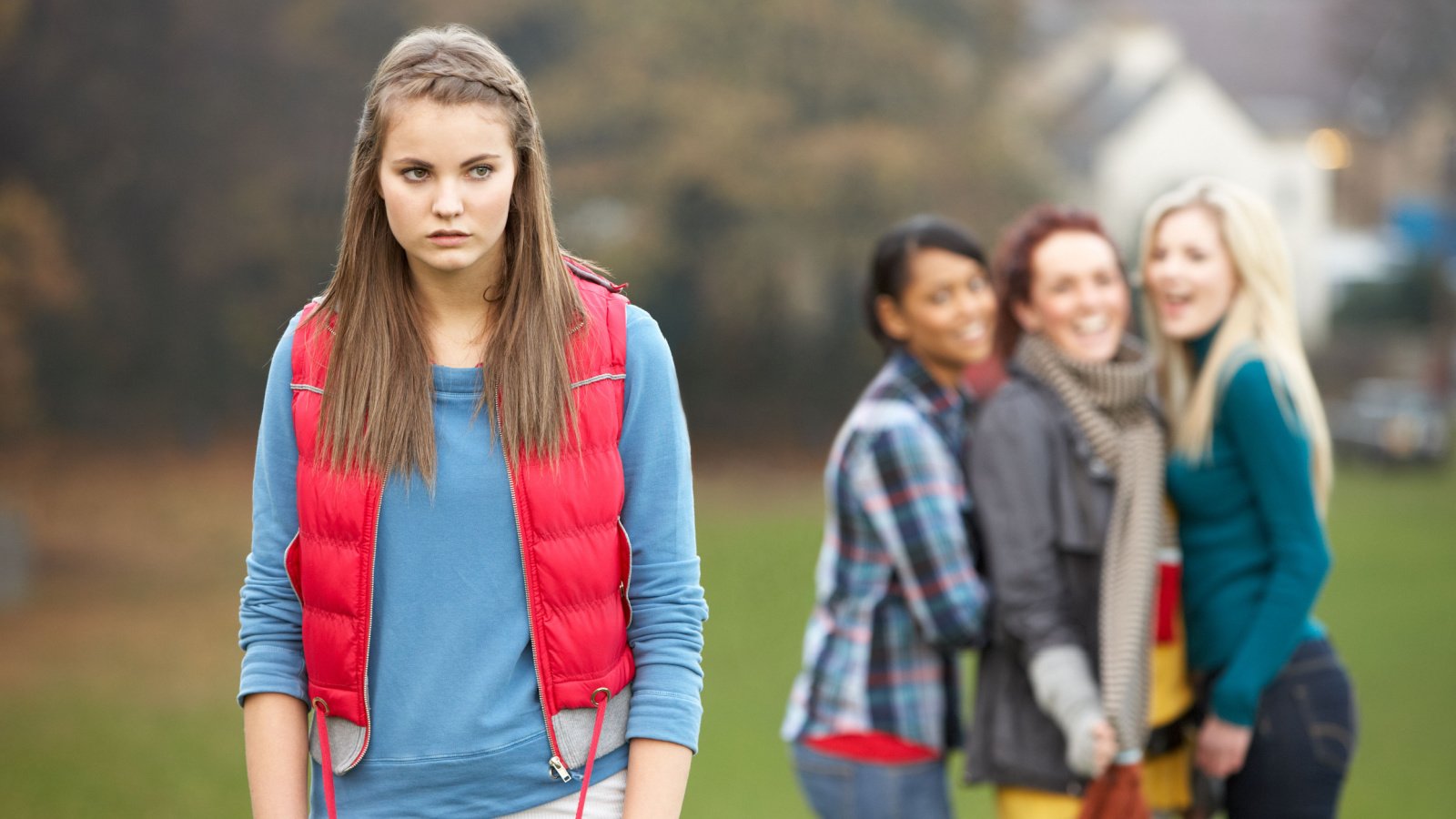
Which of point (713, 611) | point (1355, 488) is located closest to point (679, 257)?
point (713, 611)

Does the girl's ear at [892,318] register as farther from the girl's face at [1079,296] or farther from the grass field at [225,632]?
the grass field at [225,632]

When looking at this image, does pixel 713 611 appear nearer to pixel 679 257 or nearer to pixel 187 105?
pixel 679 257

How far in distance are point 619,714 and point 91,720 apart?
8.18 meters

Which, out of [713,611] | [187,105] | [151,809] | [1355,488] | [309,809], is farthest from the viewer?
[1355,488]

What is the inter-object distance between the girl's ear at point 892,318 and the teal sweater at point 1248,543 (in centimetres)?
56

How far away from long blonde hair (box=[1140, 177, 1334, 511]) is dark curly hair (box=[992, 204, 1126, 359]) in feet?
0.44

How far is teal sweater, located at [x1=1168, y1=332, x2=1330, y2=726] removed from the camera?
2398 mm

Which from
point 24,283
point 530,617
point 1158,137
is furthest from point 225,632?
point 1158,137

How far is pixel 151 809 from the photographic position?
654 centimetres

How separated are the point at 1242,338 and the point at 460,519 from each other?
159 centimetres

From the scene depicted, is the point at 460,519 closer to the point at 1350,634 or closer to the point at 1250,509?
the point at 1250,509

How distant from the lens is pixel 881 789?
2.49 m

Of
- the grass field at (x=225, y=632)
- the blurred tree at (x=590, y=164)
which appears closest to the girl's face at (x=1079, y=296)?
the grass field at (x=225, y=632)

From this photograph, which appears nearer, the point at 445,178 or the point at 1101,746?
the point at 445,178
